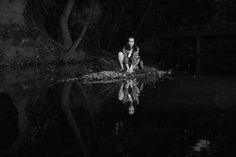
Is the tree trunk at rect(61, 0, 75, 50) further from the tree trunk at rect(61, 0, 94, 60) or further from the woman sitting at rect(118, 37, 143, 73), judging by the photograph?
the woman sitting at rect(118, 37, 143, 73)

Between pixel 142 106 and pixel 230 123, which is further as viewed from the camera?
pixel 142 106

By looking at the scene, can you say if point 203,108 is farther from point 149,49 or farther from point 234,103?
point 149,49

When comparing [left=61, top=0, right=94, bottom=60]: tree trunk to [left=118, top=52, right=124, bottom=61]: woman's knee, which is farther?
[left=61, top=0, right=94, bottom=60]: tree trunk

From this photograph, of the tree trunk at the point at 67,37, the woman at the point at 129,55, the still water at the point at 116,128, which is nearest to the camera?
the still water at the point at 116,128

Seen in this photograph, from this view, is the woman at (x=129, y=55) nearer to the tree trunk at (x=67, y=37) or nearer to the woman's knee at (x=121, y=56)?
the woman's knee at (x=121, y=56)

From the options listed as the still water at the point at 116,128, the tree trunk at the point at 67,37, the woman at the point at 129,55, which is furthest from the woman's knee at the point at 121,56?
the tree trunk at the point at 67,37

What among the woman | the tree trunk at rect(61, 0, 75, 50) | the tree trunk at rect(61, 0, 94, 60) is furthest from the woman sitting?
the tree trunk at rect(61, 0, 75, 50)

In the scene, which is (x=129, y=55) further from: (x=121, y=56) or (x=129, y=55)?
(x=121, y=56)

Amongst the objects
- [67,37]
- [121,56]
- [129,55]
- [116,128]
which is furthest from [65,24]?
[116,128]

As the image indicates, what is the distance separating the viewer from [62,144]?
3758mm

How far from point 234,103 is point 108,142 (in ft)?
15.6

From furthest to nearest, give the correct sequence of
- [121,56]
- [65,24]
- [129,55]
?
[65,24]
[121,56]
[129,55]

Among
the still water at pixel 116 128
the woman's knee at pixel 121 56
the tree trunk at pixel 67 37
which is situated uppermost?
the tree trunk at pixel 67 37

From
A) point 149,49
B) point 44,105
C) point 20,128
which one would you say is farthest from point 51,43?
point 20,128
